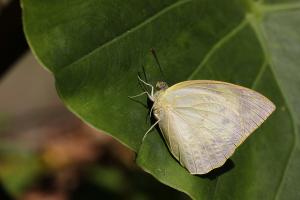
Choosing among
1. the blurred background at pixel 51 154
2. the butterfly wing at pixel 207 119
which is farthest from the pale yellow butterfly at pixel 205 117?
the blurred background at pixel 51 154

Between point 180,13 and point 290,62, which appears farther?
point 290,62

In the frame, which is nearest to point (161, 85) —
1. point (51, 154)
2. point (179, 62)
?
point (179, 62)

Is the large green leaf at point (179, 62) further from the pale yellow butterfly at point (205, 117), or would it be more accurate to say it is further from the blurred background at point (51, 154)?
the blurred background at point (51, 154)

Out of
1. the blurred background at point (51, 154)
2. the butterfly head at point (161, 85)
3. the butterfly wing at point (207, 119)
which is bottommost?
the blurred background at point (51, 154)

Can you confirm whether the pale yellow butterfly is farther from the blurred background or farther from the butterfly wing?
the blurred background

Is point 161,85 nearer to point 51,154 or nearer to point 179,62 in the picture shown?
point 179,62

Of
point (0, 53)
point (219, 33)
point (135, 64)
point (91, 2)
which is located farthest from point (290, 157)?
point (0, 53)

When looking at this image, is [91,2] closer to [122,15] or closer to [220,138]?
Result: [122,15]

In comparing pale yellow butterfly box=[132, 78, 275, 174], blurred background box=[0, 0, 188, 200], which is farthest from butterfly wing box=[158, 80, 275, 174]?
blurred background box=[0, 0, 188, 200]
